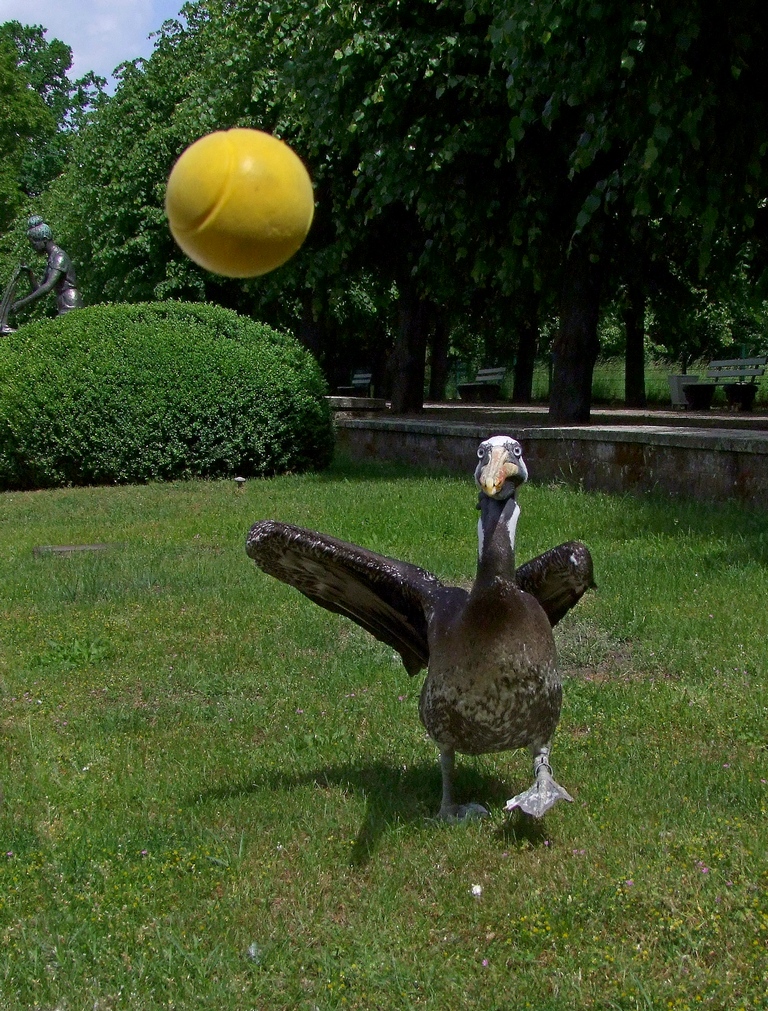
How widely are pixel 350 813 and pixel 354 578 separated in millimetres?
918

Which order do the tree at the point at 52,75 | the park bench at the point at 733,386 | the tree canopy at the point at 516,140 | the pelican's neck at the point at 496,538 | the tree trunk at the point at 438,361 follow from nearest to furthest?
1. the pelican's neck at the point at 496,538
2. the tree canopy at the point at 516,140
3. the park bench at the point at 733,386
4. the tree trunk at the point at 438,361
5. the tree at the point at 52,75

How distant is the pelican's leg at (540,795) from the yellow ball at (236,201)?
78.7 inches

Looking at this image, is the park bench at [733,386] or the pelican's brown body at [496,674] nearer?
the pelican's brown body at [496,674]

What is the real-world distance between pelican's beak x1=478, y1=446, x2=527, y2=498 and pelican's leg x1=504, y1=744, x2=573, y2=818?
1.02m

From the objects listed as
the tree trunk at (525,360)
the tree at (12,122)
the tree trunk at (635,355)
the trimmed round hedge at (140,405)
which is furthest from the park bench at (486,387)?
the tree at (12,122)

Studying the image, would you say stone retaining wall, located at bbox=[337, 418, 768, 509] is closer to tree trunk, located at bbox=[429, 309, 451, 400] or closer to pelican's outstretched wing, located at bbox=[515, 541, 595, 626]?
pelican's outstretched wing, located at bbox=[515, 541, 595, 626]

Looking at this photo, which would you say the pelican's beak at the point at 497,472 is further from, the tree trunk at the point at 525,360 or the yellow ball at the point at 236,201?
the tree trunk at the point at 525,360

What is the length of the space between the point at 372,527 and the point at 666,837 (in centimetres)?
591

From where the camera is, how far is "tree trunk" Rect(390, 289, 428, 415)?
61.1ft

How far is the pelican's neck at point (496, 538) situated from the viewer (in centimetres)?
402

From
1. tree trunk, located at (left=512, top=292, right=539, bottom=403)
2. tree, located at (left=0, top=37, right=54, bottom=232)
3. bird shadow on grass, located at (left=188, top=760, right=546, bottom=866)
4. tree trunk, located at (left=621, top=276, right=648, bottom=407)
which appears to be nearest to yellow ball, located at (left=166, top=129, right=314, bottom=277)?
bird shadow on grass, located at (left=188, top=760, right=546, bottom=866)

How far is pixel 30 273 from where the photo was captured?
19188 millimetres

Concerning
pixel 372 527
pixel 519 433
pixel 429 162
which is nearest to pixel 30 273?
pixel 429 162

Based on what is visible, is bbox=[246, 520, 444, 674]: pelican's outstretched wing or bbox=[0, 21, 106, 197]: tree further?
bbox=[0, 21, 106, 197]: tree
